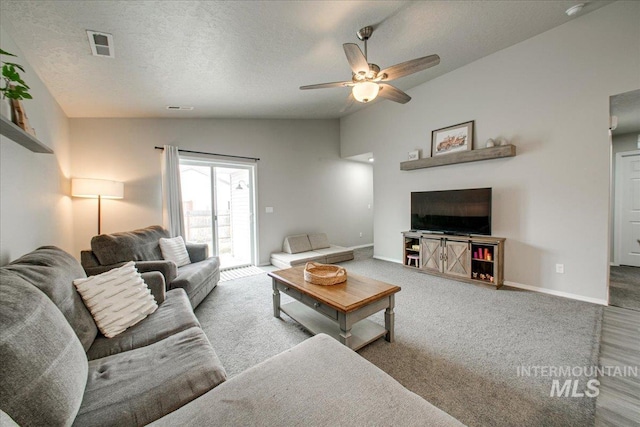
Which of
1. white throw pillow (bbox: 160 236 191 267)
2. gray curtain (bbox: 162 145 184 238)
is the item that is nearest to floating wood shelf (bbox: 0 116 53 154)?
white throw pillow (bbox: 160 236 191 267)

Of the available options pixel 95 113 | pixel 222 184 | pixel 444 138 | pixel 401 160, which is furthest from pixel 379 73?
pixel 95 113

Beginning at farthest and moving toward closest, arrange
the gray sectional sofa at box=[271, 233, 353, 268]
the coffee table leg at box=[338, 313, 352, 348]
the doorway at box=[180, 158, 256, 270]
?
1. the gray sectional sofa at box=[271, 233, 353, 268]
2. the doorway at box=[180, 158, 256, 270]
3. the coffee table leg at box=[338, 313, 352, 348]

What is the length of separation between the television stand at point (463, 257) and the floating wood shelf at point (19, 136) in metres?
4.67

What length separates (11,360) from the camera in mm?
800

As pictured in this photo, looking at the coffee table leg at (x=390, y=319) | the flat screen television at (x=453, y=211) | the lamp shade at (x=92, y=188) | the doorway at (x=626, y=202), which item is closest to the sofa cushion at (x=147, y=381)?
the coffee table leg at (x=390, y=319)

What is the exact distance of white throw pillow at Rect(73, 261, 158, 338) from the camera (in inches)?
61.5

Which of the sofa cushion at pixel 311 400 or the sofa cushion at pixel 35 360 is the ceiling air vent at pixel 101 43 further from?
the sofa cushion at pixel 311 400

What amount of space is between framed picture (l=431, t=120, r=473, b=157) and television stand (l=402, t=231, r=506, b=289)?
1.40 metres

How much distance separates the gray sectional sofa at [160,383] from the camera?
0.82 metres

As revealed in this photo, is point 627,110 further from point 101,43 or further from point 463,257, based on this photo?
point 101,43

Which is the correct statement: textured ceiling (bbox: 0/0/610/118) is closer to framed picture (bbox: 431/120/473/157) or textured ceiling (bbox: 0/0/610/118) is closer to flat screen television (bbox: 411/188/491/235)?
framed picture (bbox: 431/120/473/157)

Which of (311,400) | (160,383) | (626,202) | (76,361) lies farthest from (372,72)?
(626,202)

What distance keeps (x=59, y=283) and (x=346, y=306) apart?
69.5 inches

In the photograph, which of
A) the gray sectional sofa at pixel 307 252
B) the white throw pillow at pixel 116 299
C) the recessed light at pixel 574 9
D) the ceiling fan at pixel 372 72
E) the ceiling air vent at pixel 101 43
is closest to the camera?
the white throw pillow at pixel 116 299
